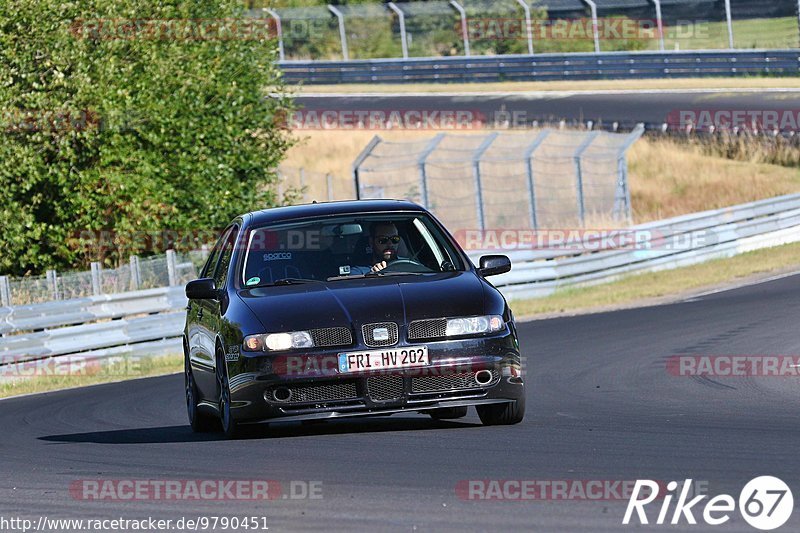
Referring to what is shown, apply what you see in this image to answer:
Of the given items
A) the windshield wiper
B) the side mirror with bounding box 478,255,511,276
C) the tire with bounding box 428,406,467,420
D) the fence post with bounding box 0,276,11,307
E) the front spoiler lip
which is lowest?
the fence post with bounding box 0,276,11,307

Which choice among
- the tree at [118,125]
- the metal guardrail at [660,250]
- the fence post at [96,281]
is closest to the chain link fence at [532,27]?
A: the metal guardrail at [660,250]

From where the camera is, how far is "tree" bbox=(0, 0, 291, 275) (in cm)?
2298

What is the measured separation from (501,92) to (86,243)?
1014 inches

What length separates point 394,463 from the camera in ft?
26.3

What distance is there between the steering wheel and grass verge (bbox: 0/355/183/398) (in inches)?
321

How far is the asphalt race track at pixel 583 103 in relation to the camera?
135 feet

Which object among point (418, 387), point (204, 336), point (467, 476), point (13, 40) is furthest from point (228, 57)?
point (467, 476)

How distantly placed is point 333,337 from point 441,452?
45.7 inches

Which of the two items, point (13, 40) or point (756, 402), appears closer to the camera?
point (756, 402)

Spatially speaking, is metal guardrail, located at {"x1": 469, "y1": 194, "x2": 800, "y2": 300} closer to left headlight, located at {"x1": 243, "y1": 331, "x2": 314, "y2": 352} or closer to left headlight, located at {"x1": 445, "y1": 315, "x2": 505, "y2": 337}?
left headlight, located at {"x1": 445, "y1": 315, "x2": 505, "y2": 337}

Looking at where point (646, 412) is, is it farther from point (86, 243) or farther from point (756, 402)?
point (86, 243)

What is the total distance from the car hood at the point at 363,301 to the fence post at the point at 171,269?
38.9 feet

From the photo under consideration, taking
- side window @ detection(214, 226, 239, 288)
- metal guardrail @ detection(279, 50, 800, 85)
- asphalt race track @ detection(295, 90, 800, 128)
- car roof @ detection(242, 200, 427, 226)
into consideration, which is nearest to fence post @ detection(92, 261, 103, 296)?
side window @ detection(214, 226, 239, 288)

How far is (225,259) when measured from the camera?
1073 centimetres
